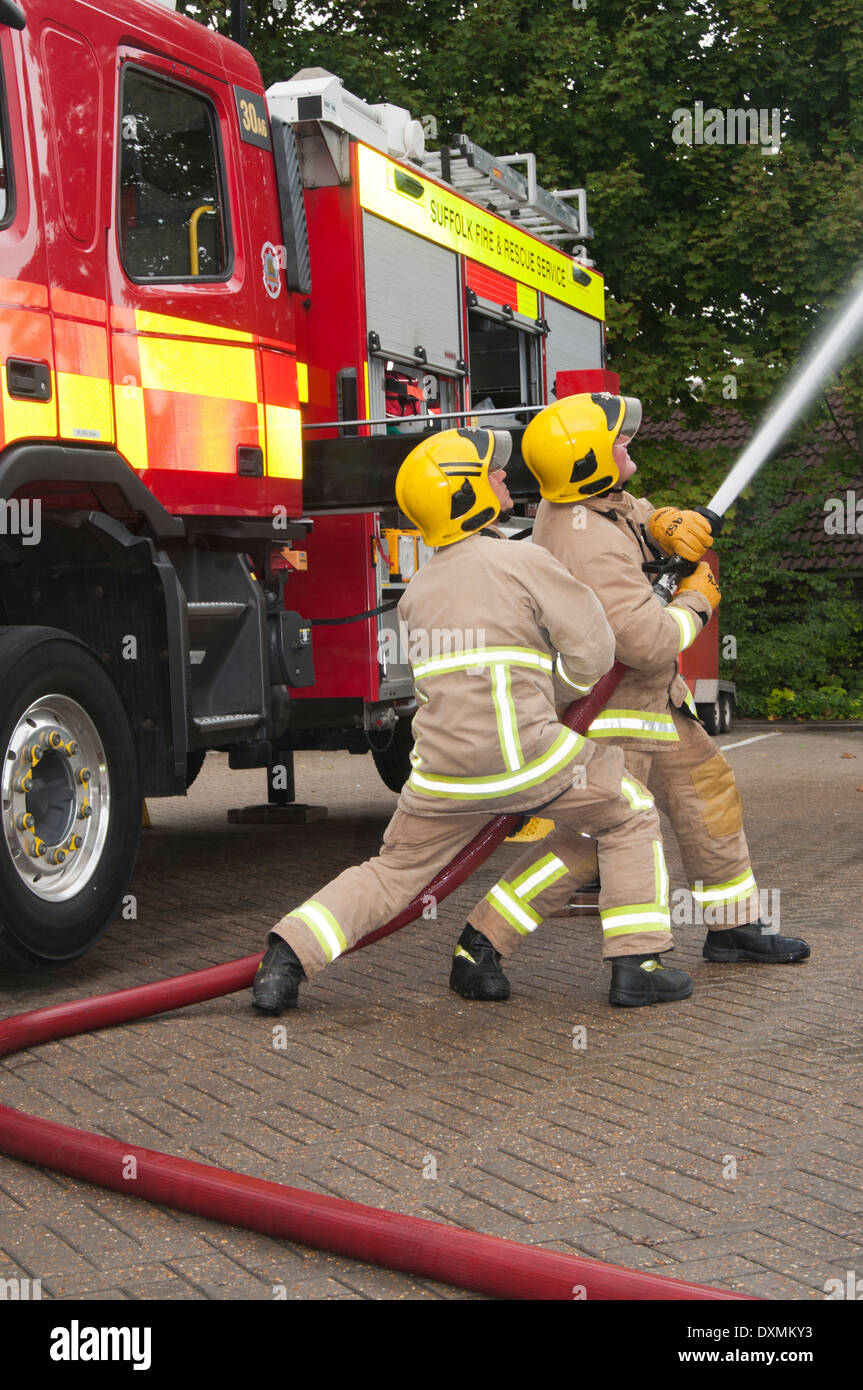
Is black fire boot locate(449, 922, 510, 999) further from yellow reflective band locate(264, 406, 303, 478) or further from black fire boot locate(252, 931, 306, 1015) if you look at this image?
yellow reflective band locate(264, 406, 303, 478)

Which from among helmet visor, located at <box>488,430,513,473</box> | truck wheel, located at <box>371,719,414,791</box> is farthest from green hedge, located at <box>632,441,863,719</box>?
helmet visor, located at <box>488,430,513,473</box>

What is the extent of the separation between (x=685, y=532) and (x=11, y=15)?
2.59 m

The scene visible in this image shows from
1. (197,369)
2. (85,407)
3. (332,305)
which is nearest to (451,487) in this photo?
(85,407)

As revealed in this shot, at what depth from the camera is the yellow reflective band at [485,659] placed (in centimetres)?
468

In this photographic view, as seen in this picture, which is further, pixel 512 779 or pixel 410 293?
pixel 410 293

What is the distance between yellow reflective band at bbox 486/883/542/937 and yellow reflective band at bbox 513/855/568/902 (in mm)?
27

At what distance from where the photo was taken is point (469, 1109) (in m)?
3.95

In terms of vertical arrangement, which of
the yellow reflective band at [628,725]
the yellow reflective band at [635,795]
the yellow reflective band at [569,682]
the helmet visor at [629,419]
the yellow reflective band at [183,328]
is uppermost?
the yellow reflective band at [183,328]

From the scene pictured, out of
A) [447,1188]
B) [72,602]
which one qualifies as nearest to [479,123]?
[72,602]

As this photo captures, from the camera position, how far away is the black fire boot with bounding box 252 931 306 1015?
4.76 m

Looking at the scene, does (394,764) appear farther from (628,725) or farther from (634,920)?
(634,920)

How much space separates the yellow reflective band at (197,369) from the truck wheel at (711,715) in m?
11.4

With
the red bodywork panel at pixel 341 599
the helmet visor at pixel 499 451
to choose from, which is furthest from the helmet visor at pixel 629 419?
the red bodywork panel at pixel 341 599

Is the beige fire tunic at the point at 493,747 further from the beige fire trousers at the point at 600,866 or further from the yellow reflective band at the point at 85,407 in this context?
the yellow reflective band at the point at 85,407
